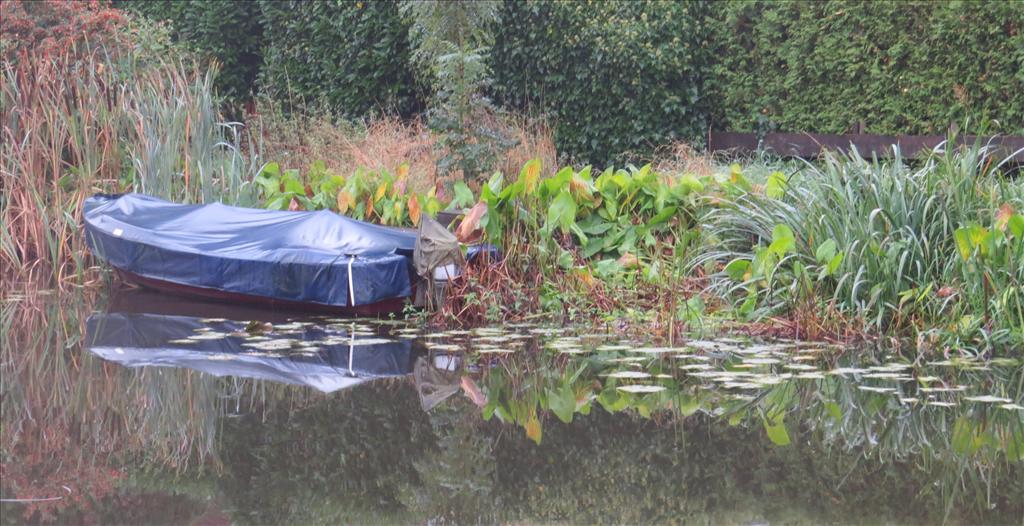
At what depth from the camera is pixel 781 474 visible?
4.84m

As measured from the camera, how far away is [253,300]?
929 centimetres

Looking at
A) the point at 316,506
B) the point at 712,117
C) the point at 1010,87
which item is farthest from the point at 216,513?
the point at 712,117

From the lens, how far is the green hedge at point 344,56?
15.4 meters

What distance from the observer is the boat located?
851cm

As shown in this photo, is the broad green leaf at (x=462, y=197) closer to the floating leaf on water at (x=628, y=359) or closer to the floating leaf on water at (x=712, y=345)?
the floating leaf on water at (x=712, y=345)

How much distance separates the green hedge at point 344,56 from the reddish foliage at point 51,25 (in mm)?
2931

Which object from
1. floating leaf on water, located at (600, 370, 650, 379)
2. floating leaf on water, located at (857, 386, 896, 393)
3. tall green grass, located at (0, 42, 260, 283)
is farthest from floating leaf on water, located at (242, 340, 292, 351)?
tall green grass, located at (0, 42, 260, 283)

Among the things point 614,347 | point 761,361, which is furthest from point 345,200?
point 761,361

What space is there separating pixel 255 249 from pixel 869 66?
7.12 meters

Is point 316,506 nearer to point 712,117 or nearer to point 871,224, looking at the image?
point 871,224

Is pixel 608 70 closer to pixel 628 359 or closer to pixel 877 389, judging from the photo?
pixel 628 359

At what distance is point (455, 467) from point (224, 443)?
1.15 meters

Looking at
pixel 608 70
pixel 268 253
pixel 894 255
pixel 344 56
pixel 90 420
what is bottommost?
pixel 90 420

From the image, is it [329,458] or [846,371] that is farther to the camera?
[846,371]
